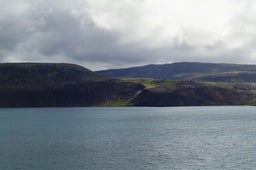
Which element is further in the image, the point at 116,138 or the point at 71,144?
the point at 116,138

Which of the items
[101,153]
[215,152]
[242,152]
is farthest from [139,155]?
[242,152]

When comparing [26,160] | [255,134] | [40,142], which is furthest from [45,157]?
[255,134]

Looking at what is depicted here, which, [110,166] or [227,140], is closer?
[110,166]

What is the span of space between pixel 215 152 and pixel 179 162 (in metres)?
16.2

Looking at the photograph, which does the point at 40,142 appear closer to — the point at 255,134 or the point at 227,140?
the point at 227,140

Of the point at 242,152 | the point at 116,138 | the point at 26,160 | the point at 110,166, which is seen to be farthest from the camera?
the point at 116,138

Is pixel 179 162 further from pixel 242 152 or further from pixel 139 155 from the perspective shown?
pixel 242 152

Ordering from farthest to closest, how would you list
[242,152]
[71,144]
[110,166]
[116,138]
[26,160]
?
[116,138] < [71,144] < [242,152] < [26,160] < [110,166]

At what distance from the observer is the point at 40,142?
125562mm

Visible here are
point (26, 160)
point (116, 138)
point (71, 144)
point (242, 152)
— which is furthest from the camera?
point (116, 138)

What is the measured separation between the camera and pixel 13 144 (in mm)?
121562

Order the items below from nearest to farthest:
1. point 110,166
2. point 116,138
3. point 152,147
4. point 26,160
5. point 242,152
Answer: point 110,166 → point 26,160 → point 242,152 → point 152,147 → point 116,138

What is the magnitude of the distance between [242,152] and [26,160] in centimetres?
5228

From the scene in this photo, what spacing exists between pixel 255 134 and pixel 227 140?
20.7 m
